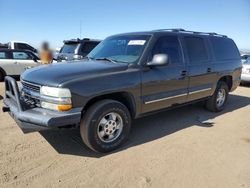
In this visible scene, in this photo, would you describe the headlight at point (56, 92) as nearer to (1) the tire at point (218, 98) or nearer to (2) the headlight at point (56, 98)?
(2) the headlight at point (56, 98)

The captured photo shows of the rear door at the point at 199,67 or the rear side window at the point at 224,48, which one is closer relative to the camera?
the rear door at the point at 199,67

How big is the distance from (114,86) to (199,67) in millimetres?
2468

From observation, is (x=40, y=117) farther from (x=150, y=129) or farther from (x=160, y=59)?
(x=150, y=129)

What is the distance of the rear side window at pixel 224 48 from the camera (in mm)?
6293

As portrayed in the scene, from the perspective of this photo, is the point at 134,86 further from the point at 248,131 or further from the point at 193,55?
the point at 248,131

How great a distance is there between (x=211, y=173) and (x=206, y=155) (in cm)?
58

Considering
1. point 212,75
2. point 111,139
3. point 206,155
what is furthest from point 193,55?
point 111,139

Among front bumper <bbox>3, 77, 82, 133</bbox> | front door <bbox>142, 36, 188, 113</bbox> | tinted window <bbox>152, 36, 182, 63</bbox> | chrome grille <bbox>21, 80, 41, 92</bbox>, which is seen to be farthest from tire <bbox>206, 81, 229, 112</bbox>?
chrome grille <bbox>21, 80, 41, 92</bbox>

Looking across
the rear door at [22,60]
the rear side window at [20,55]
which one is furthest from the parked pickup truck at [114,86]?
the rear side window at [20,55]

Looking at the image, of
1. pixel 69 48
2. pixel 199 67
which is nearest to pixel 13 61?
pixel 69 48

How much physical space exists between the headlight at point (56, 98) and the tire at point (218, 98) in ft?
13.6

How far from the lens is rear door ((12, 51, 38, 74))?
11818mm

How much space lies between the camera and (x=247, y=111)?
22.6 feet

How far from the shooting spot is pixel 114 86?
3.94 m
